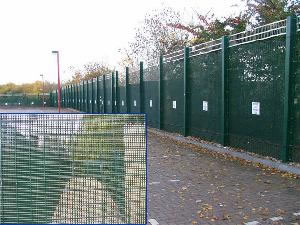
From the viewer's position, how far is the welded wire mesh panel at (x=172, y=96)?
14484mm

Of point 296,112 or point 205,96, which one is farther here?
point 205,96

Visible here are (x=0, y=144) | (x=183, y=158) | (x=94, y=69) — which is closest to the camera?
(x=0, y=144)

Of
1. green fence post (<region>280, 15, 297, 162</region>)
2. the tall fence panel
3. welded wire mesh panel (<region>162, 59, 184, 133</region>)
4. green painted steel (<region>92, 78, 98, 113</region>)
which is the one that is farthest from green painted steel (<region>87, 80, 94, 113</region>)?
green fence post (<region>280, 15, 297, 162</region>)

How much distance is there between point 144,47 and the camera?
35.8 metres

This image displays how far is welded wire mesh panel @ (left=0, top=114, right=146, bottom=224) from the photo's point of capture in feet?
13.0

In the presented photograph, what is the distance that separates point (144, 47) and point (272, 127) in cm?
2779

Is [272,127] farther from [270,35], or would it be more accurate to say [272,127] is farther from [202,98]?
[202,98]

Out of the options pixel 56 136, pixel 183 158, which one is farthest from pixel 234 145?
pixel 56 136

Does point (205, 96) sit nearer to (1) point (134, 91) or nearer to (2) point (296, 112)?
(2) point (296, 112)

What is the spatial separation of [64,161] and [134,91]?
17114 mm

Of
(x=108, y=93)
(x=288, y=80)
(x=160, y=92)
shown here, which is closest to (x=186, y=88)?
(x=160, y=92)

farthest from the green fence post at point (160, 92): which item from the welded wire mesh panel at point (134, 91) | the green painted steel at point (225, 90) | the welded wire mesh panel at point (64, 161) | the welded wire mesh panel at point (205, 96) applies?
the welded wire mesh panel at point (64, 161)

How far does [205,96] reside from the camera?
1236cm

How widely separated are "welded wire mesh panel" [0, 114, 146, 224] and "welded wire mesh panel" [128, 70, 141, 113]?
1574 cm
